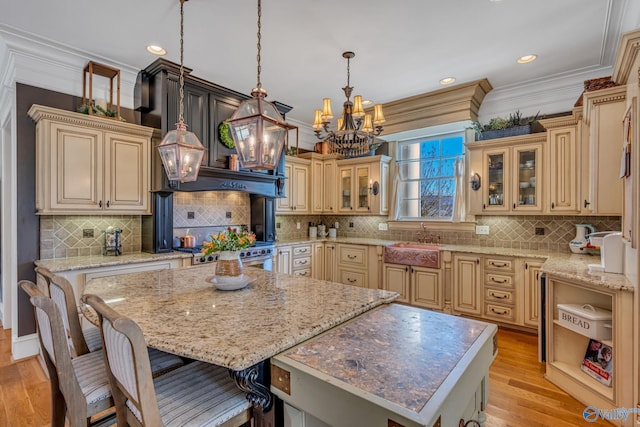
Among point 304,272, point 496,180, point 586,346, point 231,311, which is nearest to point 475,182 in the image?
point 496,180

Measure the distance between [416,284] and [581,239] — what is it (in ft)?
6.17

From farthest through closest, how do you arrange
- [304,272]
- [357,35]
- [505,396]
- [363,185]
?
[363,185] → [304,272] → [357,35] → [505,396]

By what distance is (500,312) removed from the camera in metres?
3.61

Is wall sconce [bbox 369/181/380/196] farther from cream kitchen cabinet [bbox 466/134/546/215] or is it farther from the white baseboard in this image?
the white baseboard

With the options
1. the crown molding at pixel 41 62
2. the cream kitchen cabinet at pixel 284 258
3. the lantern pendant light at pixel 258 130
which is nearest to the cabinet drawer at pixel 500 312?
the cream kitchen cabinet at pixel 284 258

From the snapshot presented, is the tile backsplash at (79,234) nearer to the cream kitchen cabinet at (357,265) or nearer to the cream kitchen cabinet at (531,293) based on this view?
the cream kitchen cabinet at (357,265)

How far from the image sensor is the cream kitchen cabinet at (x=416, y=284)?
4.04 meters

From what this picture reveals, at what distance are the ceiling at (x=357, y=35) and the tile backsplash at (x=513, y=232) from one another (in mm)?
1653

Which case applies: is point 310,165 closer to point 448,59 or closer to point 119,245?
point 448,59

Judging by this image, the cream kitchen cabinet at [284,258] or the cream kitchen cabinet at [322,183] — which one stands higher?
the cream kitchen cabinet at [322,183]

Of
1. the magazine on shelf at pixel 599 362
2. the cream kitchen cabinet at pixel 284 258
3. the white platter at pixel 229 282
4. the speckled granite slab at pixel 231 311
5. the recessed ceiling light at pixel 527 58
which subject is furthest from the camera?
the cream kitchen cabinet at pixel 284 258

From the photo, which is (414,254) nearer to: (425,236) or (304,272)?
(425,236)

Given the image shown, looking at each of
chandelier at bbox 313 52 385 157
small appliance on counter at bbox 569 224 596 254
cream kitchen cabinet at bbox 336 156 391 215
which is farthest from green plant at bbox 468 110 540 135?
chandelier at bbox 313 52 385 157

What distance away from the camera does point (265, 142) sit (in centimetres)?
175
